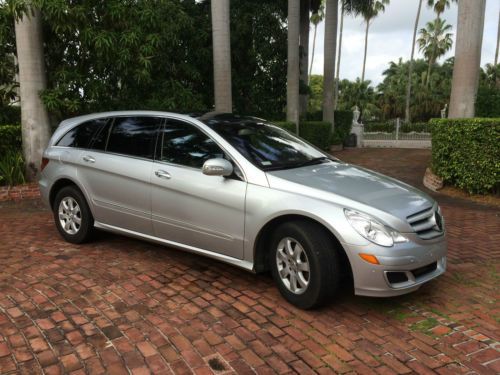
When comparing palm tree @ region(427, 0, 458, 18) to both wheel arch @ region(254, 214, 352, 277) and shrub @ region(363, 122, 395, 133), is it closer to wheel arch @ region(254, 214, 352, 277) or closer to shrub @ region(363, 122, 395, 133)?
shrub @ region(363, 122, 395, 133)

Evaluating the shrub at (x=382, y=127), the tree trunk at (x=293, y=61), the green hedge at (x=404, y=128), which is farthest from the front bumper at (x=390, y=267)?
the shrub at (x=382, y=127)

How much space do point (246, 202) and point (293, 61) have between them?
11.8m

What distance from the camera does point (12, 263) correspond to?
4.78m

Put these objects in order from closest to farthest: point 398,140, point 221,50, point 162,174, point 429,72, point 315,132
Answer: point 162,174
point 221,50
point 315,132
point 398,140
point 429,72

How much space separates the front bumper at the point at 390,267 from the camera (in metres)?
3.33

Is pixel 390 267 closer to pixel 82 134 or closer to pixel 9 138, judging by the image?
pixel 82 134

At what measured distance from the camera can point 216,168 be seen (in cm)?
392

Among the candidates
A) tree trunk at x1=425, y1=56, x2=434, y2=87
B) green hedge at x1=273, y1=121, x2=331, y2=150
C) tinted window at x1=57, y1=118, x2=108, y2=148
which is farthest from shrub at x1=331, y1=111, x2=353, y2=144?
tree trunk at x1=425, y1=56, x2=434, y2=87

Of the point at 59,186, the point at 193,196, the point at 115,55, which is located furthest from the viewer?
the point at 115,55

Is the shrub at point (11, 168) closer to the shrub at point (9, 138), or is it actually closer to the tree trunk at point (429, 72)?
the shrub at point (9, 138)

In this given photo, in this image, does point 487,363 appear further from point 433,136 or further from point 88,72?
point 88,72

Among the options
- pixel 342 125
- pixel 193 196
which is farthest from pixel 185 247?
pixel 342 125

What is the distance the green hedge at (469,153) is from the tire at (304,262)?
232 inches

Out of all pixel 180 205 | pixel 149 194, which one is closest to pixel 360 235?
pixel 180 205
